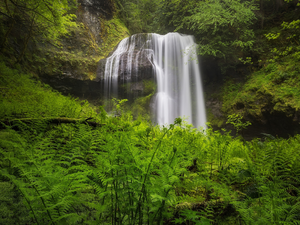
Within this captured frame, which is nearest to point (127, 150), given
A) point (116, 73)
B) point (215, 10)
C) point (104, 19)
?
point (215, 10)

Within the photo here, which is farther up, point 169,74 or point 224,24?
point 224,24

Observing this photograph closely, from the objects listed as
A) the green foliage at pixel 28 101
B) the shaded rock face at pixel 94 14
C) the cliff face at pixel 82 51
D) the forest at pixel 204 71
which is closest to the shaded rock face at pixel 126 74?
the cliff face at pixel 82 51

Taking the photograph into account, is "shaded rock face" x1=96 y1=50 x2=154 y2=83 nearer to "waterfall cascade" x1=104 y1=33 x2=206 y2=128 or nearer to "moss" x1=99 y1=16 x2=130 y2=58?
"waterfall cascade" x1=104 y1=33 x2=206 y2=128

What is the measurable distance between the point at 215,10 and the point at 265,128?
8.21m

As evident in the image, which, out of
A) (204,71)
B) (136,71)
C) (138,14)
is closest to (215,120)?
(204,71)

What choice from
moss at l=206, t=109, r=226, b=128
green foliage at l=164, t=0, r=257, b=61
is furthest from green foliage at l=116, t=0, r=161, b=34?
moss at l=206, t=109, r=226, b=128

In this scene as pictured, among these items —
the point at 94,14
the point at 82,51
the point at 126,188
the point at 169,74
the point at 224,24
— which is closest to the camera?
the point at 126,188

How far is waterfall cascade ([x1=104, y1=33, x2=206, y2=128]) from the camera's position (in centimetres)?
1298

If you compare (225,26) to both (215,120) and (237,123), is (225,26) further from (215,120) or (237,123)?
(237,123)

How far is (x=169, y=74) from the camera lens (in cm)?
1364

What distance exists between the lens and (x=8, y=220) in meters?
1.07

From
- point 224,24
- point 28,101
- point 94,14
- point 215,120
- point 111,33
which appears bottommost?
point 28,101

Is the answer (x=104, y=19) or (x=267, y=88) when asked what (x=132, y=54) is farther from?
(x=267, y=88)

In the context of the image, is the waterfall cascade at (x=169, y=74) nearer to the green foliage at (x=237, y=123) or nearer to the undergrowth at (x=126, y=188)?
the green foliage at (x=237, y=123)
